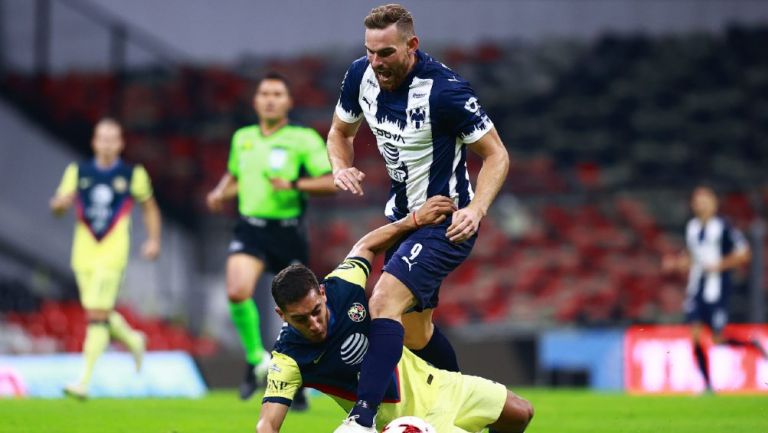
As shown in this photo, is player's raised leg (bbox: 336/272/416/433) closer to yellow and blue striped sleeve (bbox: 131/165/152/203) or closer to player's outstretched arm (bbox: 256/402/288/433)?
player's outstretched arm (bbox: 256/402/288/433)

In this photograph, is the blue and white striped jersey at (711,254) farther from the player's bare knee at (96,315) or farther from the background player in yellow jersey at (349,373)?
the background player in yellow jersey at (349,373)

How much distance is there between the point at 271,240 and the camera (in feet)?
32.6

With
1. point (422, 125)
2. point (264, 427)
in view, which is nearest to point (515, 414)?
point (264, 427)

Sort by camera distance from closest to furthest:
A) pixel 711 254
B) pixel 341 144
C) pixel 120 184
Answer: pixel 341 144 → pixel 120 184 → pixel 711 254

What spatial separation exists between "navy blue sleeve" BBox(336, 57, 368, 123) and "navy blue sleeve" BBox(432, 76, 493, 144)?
54 cm

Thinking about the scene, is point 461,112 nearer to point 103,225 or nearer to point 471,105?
point 471,105

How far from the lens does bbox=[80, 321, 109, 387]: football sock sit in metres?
11.0

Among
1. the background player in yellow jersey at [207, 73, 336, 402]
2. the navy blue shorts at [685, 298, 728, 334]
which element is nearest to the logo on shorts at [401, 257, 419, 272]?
the background player in yellow jersey at [207, 73, 336, 402]

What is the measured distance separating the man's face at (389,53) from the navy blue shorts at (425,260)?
2.56 ft

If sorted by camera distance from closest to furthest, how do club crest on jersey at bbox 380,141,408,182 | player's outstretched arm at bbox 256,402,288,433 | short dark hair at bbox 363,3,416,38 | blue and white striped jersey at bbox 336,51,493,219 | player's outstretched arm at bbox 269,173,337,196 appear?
player's outstretched arm at bbox 256,402,288,433, short dark hair at bbox 363,3,416,38, blue and white striped jersey at bbox 336,51,493,219, club crest on jersey at bbox 380,141,408,182, player's outstretched arm at bbox 269,173,337,196

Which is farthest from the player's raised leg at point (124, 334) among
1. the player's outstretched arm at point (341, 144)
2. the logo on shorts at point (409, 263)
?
the logo on shorts at point (409, 263)

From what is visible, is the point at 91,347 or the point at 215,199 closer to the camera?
the point at 215,199

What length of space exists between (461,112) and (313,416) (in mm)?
3355

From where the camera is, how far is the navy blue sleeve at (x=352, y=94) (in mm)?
6848
